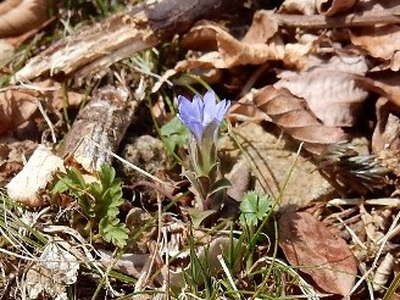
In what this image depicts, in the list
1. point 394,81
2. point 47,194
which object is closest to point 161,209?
point 47,194

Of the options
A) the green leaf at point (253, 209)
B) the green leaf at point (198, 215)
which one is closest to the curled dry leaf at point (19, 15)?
the green leaf at point (198, 215)

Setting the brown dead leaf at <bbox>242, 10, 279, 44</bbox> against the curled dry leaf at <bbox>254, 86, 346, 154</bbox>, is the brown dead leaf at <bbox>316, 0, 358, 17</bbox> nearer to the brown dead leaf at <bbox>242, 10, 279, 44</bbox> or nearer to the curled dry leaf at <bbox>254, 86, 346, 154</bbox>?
the brown dead leaf at <bbox>242, 10, 279, 44</bbox>

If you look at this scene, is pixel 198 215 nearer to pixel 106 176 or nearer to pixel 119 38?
Result: pixel 106 176

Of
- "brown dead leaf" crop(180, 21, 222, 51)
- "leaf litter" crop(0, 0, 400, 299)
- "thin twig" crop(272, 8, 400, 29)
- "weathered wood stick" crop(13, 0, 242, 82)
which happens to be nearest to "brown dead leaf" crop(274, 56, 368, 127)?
"leaf litter" crop(0, 0, 400, 299)

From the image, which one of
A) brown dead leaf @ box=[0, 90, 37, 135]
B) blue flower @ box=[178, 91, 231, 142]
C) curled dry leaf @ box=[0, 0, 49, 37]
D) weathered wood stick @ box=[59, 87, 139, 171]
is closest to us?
blue flower @ box=[178, 91, 231, 142]

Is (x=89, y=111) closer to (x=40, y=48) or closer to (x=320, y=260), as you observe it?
(x=40, y=48)

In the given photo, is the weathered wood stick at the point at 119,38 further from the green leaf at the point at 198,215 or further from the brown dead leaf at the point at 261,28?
the green leaf at the point at 198,215
